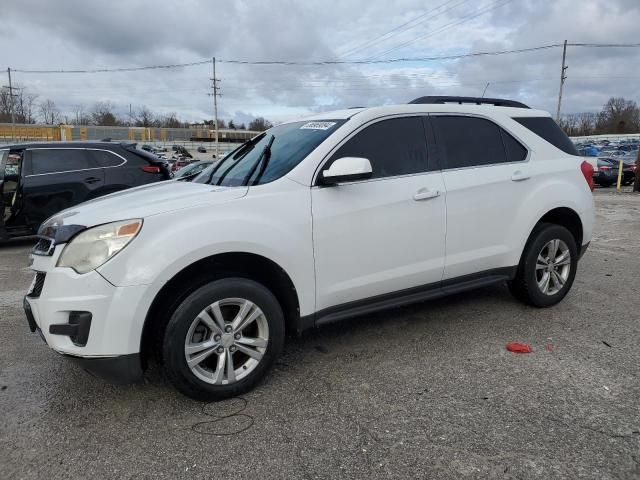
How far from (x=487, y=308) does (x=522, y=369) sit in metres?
1.33

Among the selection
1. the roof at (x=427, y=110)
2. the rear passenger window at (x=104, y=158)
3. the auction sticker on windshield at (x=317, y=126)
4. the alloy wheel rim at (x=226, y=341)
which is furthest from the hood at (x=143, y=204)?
the rear passenger window at (x=104, y=158)

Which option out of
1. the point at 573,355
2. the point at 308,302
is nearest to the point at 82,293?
the point at 308,302

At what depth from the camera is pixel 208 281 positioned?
10.0 feet

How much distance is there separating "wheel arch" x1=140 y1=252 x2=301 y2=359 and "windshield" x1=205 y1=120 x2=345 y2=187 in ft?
1.89

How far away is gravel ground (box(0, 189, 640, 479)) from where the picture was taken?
253 centimetres

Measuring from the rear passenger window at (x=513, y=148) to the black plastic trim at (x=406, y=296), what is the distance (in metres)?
0.94

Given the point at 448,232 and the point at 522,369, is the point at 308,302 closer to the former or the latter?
the point at 448,232

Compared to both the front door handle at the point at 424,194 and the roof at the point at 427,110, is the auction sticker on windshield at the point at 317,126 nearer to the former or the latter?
the roof at the point at 427,110

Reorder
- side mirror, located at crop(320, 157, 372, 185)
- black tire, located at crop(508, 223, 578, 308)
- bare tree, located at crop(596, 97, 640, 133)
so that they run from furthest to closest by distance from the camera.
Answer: bare tree, located at crop(596, 97, 640, 133) → black tire, located at crop(508, 223, 578, 308) → side mirror, located at crop(320, 157, 372, 185)

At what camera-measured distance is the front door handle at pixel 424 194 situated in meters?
3.75

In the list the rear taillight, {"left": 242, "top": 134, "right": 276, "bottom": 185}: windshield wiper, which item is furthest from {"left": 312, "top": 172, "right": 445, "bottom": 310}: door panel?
the rear taillight

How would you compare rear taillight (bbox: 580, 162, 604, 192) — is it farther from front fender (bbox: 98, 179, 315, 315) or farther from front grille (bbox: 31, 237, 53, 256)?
front grille (bbox: 31, 237, 53, 256)

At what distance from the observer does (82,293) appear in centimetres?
276

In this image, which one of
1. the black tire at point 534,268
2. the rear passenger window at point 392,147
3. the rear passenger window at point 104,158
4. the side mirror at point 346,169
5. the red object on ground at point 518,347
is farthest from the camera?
the rear passenger window at point 104,158
